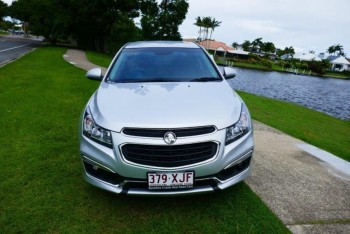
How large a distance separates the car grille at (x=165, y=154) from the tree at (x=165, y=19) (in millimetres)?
42984

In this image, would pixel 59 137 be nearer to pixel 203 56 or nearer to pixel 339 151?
pixel 203 56

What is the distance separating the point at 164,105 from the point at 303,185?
214 cm

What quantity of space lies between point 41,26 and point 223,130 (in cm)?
3868

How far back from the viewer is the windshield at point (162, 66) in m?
3.75

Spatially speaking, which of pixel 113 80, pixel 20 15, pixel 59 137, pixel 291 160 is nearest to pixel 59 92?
pixel 59 137

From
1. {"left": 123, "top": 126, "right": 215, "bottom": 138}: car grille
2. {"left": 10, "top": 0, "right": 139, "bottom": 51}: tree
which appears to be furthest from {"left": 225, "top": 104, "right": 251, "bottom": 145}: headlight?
{"left": 10, "top": 0, "right": 139, "bottom": 51}: tree

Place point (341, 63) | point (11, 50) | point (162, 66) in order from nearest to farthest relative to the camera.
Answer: point (162, 66) → point (11, 50) → point (341, 63)

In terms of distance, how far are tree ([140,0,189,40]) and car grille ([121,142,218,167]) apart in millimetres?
42984

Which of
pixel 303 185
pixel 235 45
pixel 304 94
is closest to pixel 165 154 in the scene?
pixel 303 185

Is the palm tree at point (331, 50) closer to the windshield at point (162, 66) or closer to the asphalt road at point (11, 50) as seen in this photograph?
the asphalt road at point (11, 50)

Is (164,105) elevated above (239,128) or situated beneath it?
elevated above

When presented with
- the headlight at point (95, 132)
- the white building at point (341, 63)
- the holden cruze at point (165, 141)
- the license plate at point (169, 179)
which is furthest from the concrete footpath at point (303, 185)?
the white building at point (341, 63)

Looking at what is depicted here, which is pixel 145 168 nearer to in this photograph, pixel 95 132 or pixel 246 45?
pixel 95 132

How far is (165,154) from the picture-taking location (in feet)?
8.37
